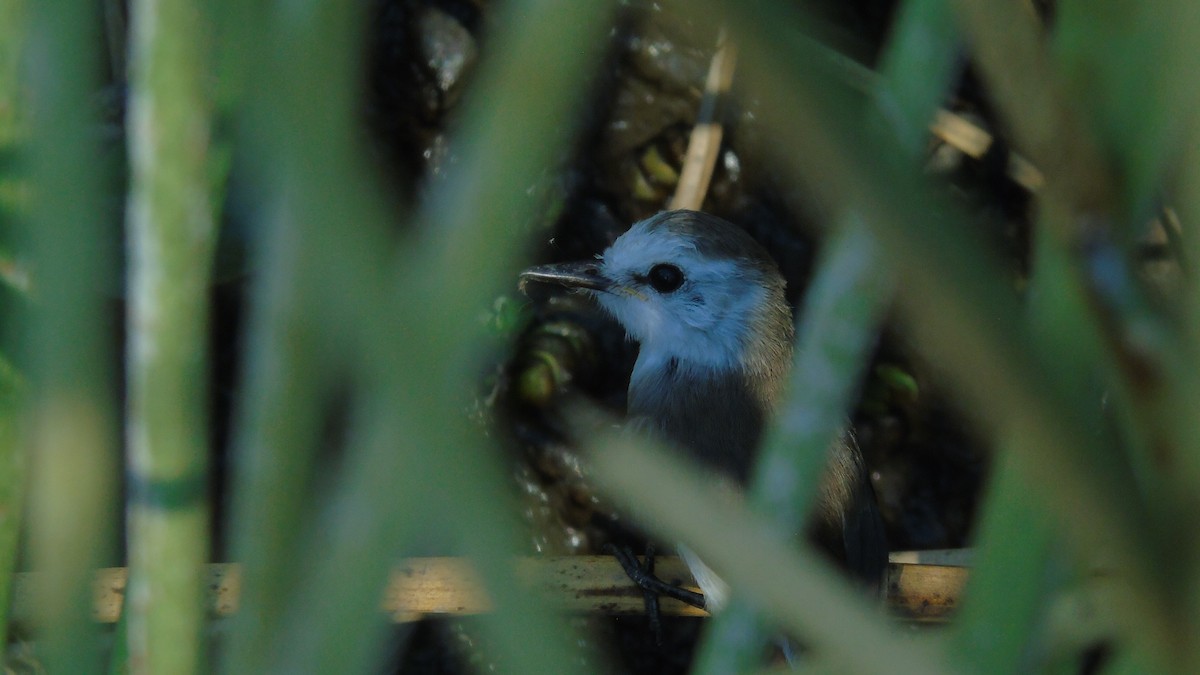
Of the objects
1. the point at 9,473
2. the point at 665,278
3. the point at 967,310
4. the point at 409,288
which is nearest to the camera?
the point at 967,310

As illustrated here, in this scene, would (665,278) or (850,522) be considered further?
(665,278)

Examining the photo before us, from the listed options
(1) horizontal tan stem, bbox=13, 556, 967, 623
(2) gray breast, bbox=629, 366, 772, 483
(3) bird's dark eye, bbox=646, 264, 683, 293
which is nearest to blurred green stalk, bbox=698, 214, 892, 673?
(1) horizontal tan stem, bbox=13, 556, 967, 623

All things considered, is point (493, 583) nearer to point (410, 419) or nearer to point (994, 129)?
point (410, 419)

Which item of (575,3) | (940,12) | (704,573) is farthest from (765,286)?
(575,3)

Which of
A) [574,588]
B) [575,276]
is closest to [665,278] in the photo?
[575,276]

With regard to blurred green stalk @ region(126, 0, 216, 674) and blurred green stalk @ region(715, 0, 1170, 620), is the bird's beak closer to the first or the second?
blurred green stalk @ region(126, 0, 216, 674)

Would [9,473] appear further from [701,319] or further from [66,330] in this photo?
[701,319]

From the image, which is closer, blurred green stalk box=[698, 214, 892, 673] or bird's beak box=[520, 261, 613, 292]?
blurred green stalk box=[698, 214, 892, 673]
